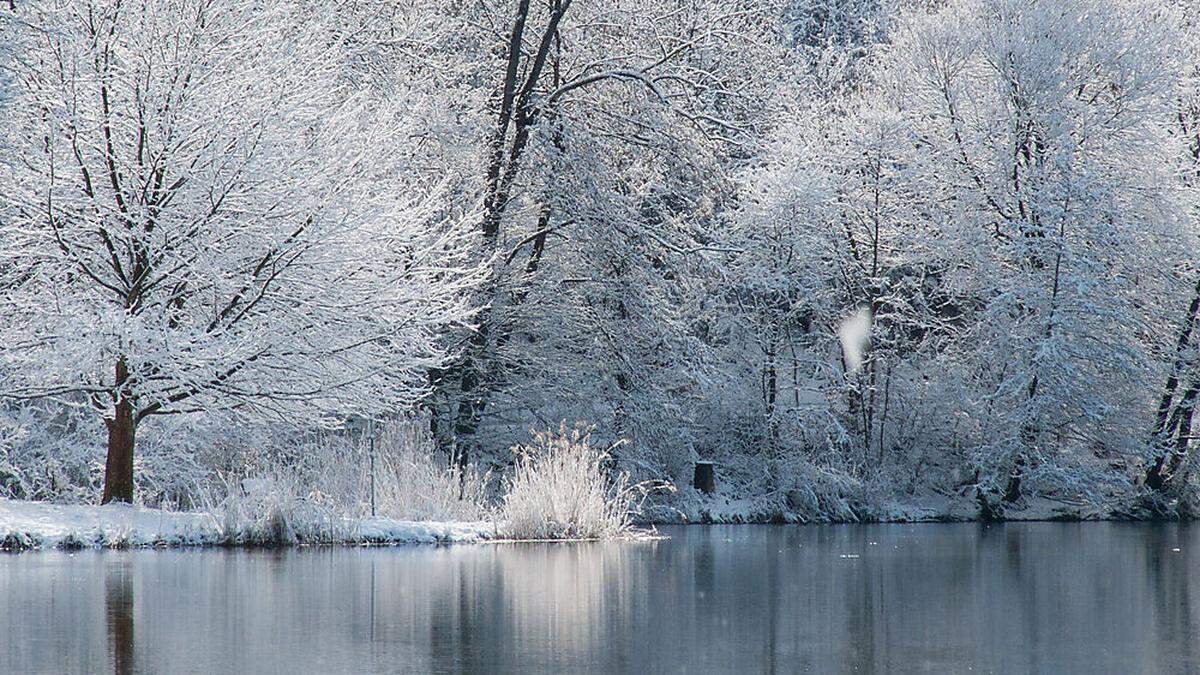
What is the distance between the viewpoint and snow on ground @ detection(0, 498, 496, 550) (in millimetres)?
14867

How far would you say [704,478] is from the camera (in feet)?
87.6

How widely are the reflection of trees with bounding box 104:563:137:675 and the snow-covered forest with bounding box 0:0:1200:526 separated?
148 inches

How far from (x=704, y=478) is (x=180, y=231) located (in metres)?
12.9

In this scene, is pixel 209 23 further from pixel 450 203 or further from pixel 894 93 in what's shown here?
pixel 894 93

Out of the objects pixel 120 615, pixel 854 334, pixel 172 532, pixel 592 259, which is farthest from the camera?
pixel 854 334

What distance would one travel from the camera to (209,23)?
16438 millimetres

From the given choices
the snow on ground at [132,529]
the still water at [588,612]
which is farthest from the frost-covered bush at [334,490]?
the still water at [588,612]

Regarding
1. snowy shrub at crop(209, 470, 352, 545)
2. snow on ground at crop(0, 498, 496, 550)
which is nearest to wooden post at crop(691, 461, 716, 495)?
snow on ground at crop(0, 498, 496, 550)

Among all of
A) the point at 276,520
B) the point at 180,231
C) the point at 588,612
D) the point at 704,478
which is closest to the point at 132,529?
the point at 276,520

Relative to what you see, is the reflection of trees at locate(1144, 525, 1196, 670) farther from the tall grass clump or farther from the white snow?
the white snow

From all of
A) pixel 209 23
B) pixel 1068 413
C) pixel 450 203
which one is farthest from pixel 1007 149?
pixel 209 23

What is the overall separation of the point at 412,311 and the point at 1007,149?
45.6 feet

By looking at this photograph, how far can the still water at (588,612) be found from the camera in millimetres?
7305

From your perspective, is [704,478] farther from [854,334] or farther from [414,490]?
[414,490]
